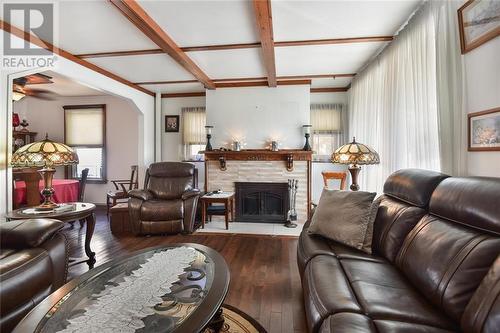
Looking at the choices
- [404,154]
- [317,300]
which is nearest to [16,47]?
[317,300]

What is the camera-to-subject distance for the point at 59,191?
15.1ft

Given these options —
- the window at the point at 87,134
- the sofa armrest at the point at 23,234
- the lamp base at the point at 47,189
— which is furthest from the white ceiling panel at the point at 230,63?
the window at the point at 87,134

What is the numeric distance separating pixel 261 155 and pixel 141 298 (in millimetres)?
3762

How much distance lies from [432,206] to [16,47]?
4.48 meters

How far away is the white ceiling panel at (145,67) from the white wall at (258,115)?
86 centimetres

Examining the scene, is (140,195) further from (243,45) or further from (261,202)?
(243,45)

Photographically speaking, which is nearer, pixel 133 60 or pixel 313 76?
pixel 133 60

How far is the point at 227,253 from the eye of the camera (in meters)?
3.17

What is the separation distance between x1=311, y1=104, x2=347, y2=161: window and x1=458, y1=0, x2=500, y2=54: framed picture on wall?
356 cm

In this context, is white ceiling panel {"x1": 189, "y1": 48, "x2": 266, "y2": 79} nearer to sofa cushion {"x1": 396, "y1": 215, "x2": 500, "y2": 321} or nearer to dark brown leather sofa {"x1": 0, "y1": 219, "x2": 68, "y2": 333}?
dark brown leather sofa {"x1": 0, "y1": 219, "x2": 68, "y2": 333}

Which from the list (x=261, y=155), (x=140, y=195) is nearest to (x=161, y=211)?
(x=140, y=195)

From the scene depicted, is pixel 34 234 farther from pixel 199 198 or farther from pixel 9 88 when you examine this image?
pixel 199 198

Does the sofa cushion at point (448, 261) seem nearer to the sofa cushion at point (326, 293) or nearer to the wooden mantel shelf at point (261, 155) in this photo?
the sofa cushion at point (326, 293)

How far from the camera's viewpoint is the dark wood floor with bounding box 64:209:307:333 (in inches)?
75.8
